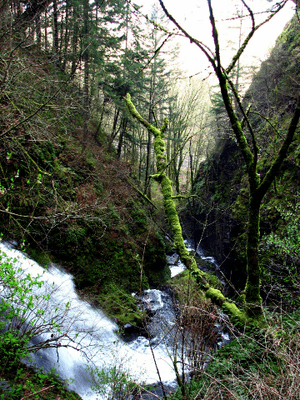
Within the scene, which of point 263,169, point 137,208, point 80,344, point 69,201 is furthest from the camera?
point 137,208

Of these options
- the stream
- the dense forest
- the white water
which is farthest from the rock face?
the white water

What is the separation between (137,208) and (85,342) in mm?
6840

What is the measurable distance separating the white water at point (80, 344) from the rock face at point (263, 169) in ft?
12.1

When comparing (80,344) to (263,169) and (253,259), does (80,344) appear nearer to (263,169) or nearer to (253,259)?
(253,259)

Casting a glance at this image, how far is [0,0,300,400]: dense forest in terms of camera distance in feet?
10.1

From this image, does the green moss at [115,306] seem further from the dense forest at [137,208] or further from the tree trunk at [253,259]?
the tree trunk at [253,259]

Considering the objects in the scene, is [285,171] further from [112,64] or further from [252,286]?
[112,64]

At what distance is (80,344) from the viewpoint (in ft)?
11.8

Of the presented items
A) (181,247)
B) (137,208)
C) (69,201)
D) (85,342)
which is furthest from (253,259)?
(137,208)

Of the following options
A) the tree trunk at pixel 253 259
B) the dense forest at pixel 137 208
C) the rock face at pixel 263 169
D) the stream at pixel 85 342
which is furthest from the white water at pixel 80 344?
the rock face at pixel 263 169

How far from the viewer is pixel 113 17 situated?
11688 mm

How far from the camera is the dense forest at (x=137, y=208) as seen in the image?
3092 millimetres

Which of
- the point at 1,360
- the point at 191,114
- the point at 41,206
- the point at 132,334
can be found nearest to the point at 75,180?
the point at 41,206

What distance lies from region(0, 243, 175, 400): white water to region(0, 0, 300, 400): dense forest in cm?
23
